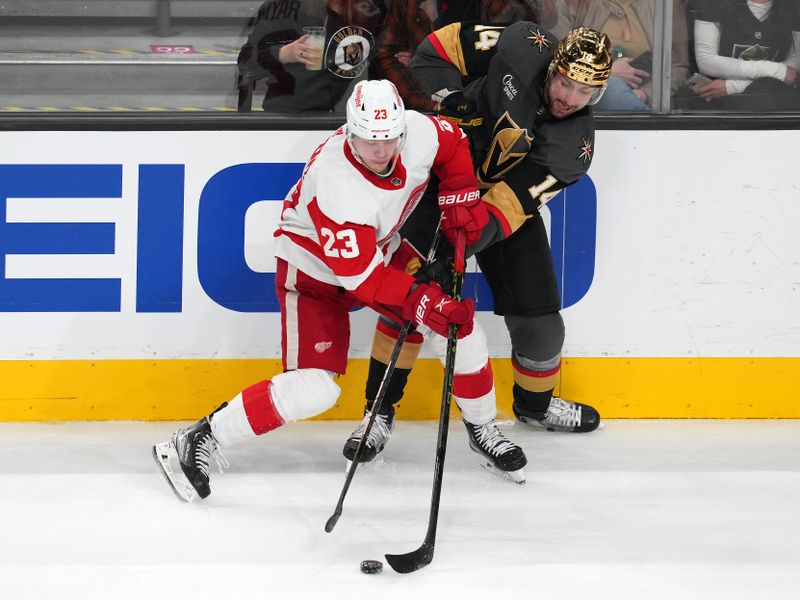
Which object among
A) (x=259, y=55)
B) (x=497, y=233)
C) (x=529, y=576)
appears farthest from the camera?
(x=259, y=55)

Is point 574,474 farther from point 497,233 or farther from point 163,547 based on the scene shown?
point 163,547

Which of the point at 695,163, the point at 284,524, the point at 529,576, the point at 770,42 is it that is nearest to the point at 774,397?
the point at 695,163

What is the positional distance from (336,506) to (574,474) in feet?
2.53

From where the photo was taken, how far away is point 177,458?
3.15 m

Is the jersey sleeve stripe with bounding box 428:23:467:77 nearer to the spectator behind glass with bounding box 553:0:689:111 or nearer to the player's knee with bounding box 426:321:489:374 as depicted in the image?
the spectator behind glass with bounding box 553:0:689:111

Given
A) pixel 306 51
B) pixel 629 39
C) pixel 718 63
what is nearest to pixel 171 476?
pixel 306 51

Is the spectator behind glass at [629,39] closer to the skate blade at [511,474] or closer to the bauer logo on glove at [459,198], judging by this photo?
the bauer logo on glove at [459,198]

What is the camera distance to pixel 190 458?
9.54ft

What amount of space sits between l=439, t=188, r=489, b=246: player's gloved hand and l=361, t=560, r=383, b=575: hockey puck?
0.92m

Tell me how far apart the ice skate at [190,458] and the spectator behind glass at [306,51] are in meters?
1.14

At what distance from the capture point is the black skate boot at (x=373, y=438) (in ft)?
10.5

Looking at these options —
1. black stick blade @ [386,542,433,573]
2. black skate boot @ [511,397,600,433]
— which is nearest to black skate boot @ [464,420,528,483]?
black skate boot @ [511,397,600,433]

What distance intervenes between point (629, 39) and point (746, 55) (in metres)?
0.39

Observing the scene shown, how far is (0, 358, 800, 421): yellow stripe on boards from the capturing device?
11.7ft
